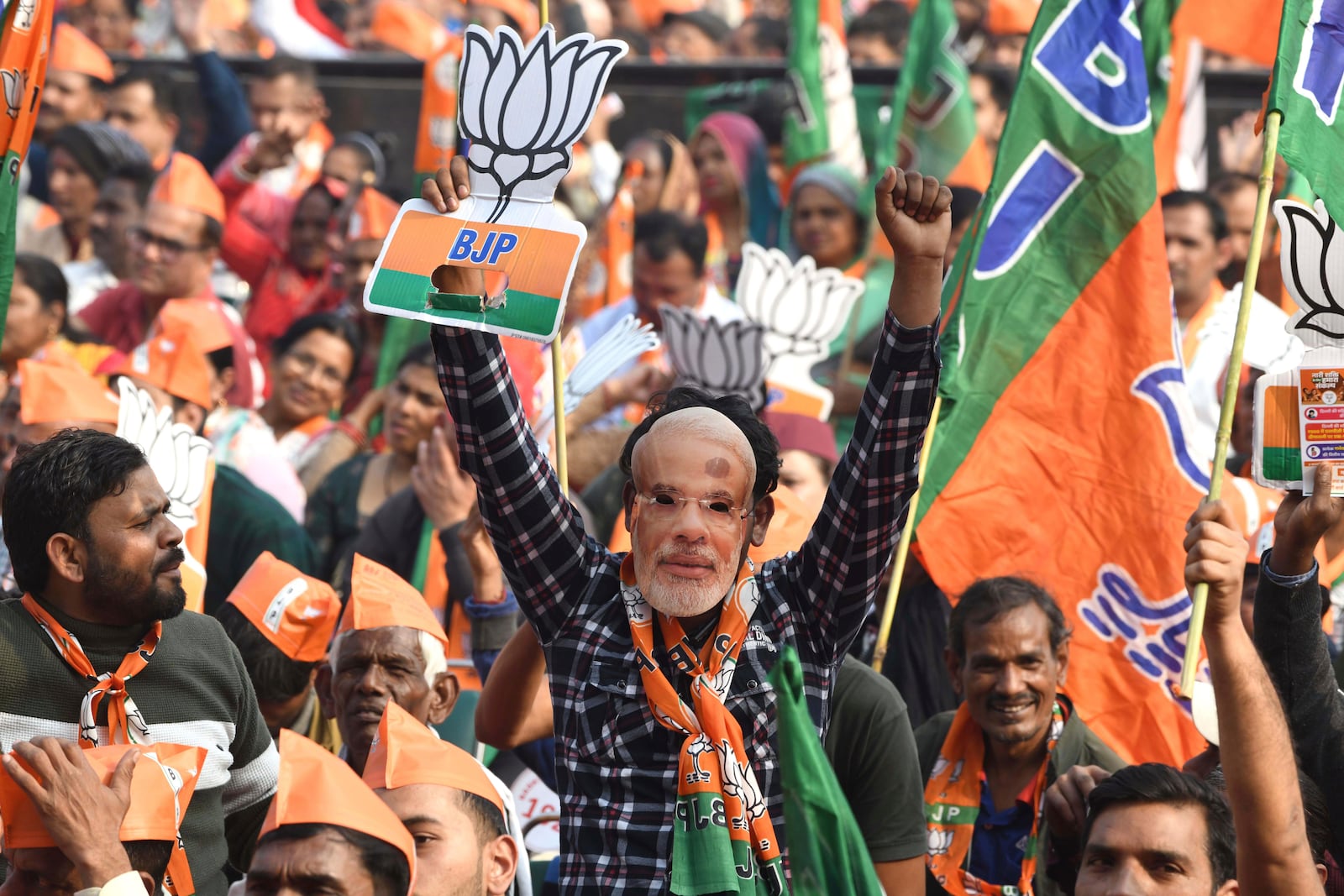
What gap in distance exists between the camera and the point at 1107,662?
14.9 feet

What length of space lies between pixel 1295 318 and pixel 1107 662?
137 centimetres

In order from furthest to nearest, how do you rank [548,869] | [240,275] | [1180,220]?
1. [240,275]
2. [1180,220]
3. [548,869]

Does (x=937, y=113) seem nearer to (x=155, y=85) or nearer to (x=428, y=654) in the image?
(x=155, y=85)

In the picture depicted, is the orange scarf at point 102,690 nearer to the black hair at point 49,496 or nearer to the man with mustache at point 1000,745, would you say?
the black hair at point 49,496

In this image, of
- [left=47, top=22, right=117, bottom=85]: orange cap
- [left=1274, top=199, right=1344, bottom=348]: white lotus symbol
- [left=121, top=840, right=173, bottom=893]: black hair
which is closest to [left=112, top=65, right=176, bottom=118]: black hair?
[left=47, top=22, right=117, bottom=85]: orange cap

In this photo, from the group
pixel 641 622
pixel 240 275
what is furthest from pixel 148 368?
pixel 641 622

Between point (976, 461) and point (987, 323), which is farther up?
point (987, 323)

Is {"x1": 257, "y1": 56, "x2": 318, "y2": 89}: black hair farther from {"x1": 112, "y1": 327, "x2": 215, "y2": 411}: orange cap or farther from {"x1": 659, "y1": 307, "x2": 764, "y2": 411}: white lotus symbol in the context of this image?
{"x1": 659, "y1": 307, "x2": 764, "y2": 411}: white lotus symbol

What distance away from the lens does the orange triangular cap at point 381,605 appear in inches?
161

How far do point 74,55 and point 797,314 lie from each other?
215 inches

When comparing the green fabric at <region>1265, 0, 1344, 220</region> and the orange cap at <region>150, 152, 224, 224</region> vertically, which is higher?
the orange cap at <region>150, 152, 224, 224</region>

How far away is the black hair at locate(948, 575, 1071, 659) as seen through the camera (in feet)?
13.5

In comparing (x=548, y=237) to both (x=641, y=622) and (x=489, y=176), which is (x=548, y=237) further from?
(x=641, y=622)

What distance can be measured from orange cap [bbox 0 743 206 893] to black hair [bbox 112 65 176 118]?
717 cm
